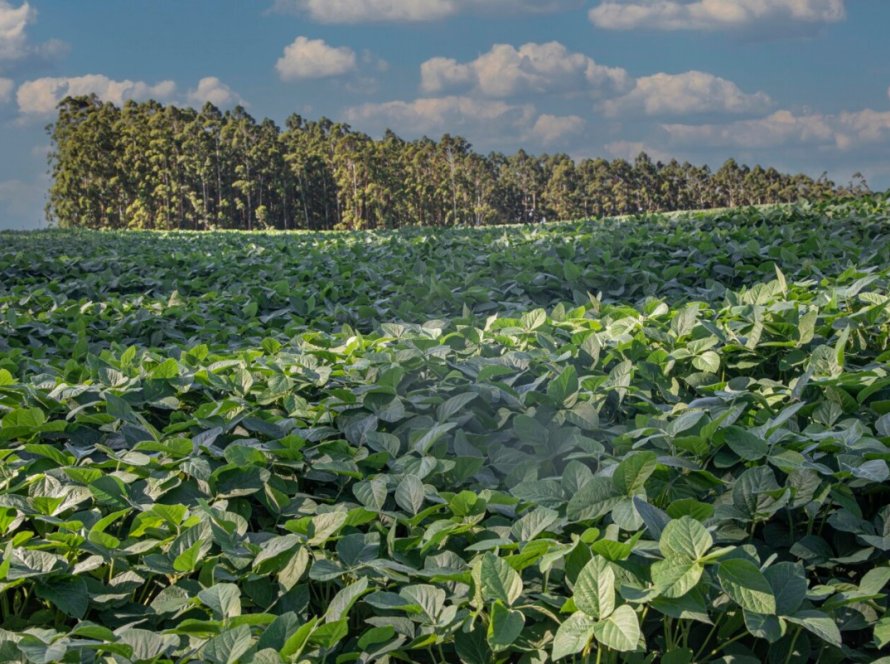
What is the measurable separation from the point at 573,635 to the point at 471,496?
40 cm

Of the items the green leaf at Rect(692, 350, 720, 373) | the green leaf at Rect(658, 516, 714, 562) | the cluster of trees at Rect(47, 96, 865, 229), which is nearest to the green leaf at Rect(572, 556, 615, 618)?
the green leaf at Rect(658, 516, 714, 562)

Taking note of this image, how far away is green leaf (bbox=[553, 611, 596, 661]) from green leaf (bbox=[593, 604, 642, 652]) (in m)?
0.02

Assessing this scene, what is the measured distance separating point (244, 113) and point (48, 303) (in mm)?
49416

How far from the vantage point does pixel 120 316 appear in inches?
179

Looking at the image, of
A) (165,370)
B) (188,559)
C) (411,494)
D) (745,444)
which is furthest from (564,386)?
(165,370)

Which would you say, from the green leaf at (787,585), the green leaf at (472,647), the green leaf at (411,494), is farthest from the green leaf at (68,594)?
the green leaf at (787,585)

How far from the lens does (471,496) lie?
1.61 metres

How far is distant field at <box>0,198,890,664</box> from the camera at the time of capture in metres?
1.38

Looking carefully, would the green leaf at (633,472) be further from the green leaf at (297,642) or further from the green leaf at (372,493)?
the green leaf at (297,642)

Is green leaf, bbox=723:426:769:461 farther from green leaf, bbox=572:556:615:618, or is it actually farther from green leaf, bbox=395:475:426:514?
green leaf, bbox=395:475:426:514

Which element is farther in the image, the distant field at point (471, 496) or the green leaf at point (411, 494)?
the green leaf at point (411, 494)

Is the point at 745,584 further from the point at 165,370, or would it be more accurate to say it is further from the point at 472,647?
the point at 165,370

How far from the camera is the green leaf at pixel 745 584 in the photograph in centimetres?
131

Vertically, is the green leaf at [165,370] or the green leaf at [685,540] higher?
the green leaf at [165,370]
